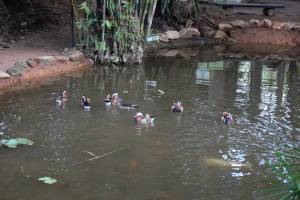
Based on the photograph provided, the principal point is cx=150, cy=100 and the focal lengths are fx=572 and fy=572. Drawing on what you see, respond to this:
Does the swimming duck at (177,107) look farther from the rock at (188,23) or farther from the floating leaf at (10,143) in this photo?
the rock at (188,23)

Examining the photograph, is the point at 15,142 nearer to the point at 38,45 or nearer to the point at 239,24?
the point at 38,45

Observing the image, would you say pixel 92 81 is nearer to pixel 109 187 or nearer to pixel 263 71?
pixel 263 71

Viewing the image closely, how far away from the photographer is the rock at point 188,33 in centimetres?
1515

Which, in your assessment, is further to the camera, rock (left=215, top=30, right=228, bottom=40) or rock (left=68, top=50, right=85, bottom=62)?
rock (left=215, top=30, right=228, bottom=40)

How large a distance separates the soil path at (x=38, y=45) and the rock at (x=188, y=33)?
302 centimetres

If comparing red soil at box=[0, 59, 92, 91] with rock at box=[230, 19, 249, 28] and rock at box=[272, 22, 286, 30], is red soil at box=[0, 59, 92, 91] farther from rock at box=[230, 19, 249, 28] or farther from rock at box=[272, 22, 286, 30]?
rock at box=[272, 22, 286, 30]

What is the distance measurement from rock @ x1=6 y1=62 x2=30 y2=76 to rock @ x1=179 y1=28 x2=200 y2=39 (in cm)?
589

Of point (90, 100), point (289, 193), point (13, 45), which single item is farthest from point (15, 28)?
point (289, 193)

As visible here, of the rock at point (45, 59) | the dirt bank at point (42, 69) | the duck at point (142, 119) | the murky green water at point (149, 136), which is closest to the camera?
the murky green water at point (149, 136)

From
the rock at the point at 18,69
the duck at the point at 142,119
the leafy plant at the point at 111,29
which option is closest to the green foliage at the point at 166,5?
the leafy plant at the point at 111,29

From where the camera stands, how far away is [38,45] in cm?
1250

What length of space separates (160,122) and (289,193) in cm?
513

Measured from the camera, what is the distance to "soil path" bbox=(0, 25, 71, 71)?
1097 cm

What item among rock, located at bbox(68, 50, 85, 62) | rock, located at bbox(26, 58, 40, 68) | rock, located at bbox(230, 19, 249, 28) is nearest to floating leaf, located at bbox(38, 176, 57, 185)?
rock, located at bbox(26, 58, 40, 68)
